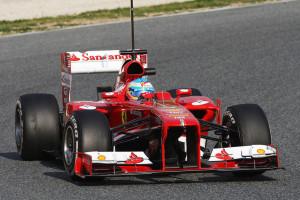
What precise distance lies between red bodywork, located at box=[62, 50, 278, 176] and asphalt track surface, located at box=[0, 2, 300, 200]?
0.51 feet

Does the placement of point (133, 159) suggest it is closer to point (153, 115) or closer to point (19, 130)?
point (153, 115)

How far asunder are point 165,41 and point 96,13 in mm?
3966

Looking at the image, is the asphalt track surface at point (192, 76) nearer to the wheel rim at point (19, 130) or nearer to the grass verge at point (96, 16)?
the wheel rim at point (19, 130)

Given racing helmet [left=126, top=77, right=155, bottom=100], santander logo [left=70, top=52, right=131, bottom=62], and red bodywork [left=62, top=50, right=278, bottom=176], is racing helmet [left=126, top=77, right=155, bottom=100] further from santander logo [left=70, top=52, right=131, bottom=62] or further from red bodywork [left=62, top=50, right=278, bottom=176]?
santander logo [left=70, top=52, right=131, bottom=62]

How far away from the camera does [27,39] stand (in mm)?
20297

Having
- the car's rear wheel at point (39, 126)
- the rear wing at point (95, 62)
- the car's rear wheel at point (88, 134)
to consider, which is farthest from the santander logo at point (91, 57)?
the car's rear wheel at point (88, 134)

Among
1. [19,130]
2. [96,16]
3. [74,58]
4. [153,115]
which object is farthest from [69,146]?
[96,16]

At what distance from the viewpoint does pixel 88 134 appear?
8805 millimetres

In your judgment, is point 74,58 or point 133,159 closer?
point 133,159

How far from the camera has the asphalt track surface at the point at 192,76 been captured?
8703mm

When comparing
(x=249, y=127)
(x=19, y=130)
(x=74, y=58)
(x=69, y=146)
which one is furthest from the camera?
(x=74, y=58)

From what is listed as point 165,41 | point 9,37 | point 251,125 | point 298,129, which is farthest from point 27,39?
point 251,125

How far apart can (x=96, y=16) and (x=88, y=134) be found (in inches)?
561

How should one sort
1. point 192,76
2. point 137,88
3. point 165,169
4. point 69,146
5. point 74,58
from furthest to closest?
point 192,76
point 74,58
point 137,88
point 69,146
point 165,169
